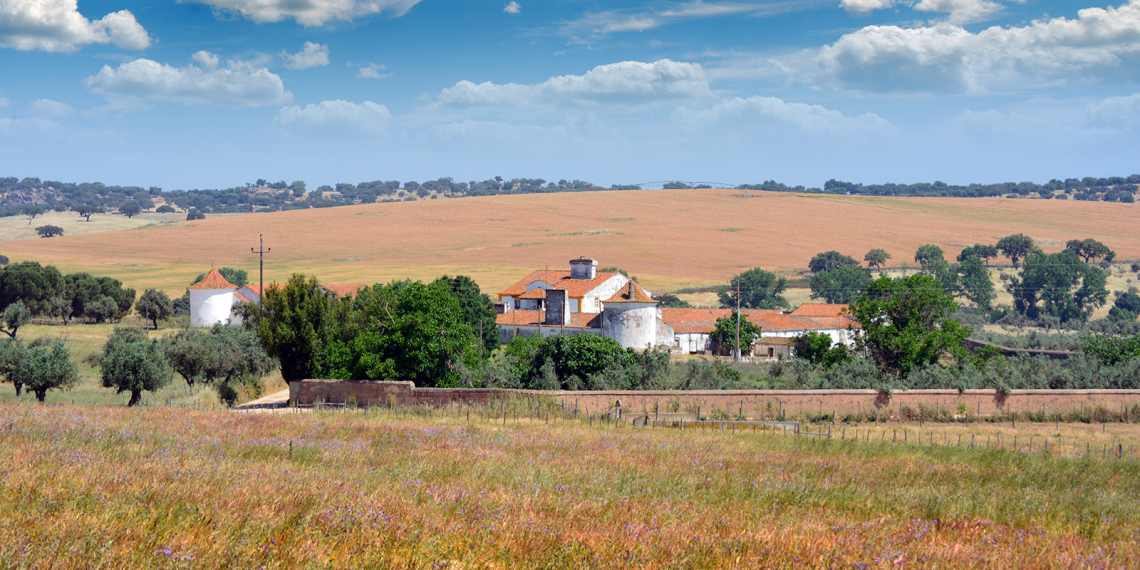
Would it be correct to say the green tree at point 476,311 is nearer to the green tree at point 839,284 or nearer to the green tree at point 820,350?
the green tree at point 820,350

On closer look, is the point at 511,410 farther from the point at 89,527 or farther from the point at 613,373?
the point at 89,527

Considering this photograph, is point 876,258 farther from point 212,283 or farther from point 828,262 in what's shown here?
point 212,283

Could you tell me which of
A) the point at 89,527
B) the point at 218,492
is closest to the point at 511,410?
the point at 218,492

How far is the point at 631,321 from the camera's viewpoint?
59.8m

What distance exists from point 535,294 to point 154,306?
122 feet

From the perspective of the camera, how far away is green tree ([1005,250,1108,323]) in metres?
105

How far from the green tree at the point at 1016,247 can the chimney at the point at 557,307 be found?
99605 millimetres

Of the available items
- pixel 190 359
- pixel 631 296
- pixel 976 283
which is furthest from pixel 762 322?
pixel 976 283

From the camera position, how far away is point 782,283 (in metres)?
112

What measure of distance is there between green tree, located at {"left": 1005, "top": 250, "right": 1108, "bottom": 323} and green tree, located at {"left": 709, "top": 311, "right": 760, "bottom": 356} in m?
56.0

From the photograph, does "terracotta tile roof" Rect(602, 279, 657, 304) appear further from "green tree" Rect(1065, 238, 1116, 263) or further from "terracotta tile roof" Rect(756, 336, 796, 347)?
"green tree" Rect(1065, 238, 1116, 263)

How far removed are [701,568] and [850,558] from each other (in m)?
1.56

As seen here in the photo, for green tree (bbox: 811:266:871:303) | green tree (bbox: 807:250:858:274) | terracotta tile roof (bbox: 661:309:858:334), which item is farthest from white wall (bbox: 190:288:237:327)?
green tree (bbox: 807:250:858:274)

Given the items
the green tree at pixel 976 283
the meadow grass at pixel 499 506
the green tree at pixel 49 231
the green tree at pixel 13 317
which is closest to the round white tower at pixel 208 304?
the green tree at pixel 13 317
